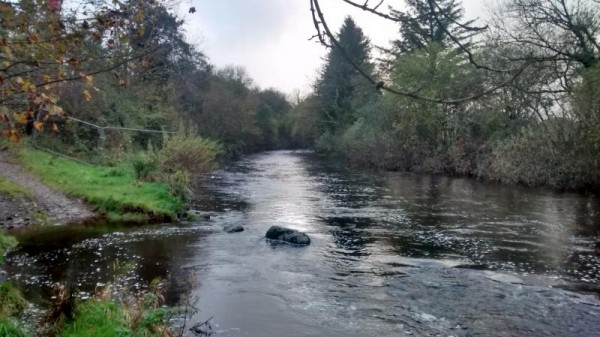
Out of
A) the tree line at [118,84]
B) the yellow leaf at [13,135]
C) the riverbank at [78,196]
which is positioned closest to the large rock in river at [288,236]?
the riverbank at [78,196]

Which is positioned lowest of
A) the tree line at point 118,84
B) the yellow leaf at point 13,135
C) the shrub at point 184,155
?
the shrub at point 184,155

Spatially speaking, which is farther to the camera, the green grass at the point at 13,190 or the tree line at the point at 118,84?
the green grass at the point at 13,190

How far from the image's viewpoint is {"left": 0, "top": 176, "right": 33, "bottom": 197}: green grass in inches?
698

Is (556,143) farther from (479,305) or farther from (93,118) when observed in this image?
(93,118)

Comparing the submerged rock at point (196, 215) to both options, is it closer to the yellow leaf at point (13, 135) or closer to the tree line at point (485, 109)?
the tree line at point (485, 109)

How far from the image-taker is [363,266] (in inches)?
468

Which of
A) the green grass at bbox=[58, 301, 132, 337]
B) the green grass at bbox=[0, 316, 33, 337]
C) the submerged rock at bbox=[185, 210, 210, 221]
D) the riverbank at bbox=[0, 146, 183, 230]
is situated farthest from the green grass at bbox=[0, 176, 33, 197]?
the green grass at bbox=[0, 316, 33, 337]

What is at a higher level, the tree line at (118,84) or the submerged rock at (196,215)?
the tree line at (118,84)

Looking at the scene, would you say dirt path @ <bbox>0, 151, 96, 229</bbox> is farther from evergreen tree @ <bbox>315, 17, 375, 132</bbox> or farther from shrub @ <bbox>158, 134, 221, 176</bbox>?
evergreen tree @ <bbox>315, 17, 375, 132</bbox>

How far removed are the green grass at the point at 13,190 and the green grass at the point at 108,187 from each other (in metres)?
1.52

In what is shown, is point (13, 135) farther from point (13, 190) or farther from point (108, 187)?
point (108, 187)

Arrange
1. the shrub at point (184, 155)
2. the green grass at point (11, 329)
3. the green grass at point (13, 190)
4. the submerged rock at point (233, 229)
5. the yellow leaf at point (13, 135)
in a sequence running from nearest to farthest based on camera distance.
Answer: the yellow leaf at point (13, 135)
the green grass at point (11, 329)
the submerged rock at point (233, 229)
the green grass at point (13, 190)
the shrub at point (184, 155)

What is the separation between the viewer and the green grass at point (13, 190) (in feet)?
58.1

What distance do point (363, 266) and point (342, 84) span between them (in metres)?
42.1
